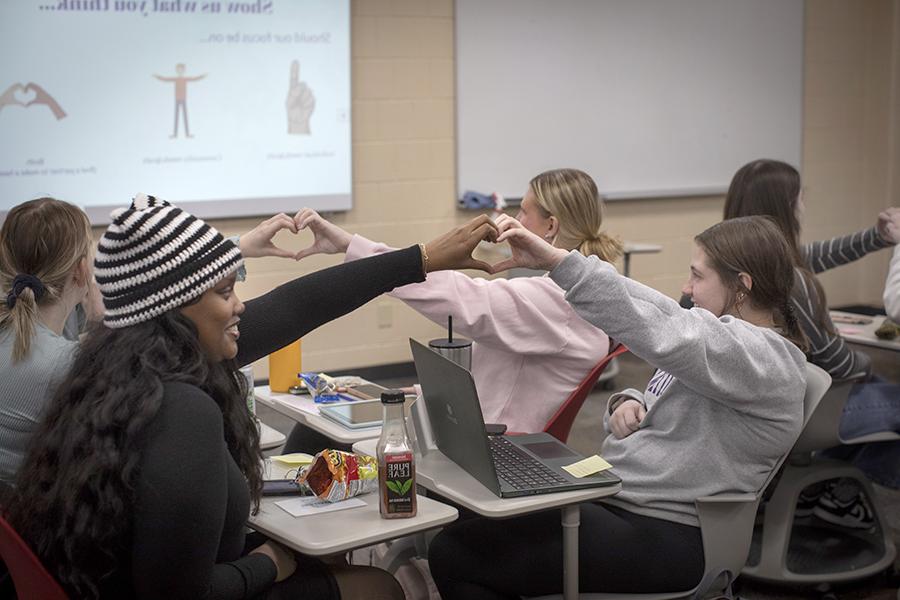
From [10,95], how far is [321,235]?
2.42 m

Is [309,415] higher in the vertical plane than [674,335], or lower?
lower

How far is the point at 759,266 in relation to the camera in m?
2.23

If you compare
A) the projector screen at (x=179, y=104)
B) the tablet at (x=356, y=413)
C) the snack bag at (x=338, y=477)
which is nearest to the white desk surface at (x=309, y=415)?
the tablet at (x=356, y=413)

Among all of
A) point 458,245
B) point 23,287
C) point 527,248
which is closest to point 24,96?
point 23,287

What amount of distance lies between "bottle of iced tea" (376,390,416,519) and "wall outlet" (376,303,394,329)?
358 cm

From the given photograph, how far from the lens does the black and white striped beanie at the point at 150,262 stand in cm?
160

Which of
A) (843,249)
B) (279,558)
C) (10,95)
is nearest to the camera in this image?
(279,558)

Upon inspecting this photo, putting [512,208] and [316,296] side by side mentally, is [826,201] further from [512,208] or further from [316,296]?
[316,296]

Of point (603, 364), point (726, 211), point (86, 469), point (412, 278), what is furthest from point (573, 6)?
point (86, 469)

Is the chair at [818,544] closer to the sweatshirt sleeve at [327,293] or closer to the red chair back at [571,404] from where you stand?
the red chair back at [571,404]

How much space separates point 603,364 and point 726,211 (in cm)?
99

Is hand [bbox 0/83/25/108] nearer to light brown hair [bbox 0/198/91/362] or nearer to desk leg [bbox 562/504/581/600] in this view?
light brown hair [bbox 0/198/91/362]

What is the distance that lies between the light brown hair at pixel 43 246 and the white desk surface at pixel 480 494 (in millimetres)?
867

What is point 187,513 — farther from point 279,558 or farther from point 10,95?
point 10,95
